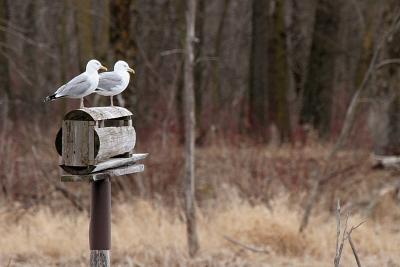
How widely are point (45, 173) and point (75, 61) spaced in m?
12.2

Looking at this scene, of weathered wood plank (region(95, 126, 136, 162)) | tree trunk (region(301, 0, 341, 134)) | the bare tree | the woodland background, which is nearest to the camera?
weathered wood plank (region(95, 126, 136, 162))

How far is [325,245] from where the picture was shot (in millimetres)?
9758

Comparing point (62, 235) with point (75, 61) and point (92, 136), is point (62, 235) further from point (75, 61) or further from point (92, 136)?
point (75, 61)

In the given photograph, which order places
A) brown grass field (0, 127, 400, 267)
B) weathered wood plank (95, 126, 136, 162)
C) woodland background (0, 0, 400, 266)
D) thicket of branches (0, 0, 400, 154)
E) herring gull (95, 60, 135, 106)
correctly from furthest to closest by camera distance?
thicket of branches (0, 0, 400, 154) → woodland background (0, 0, 400, 266) → brown grass field (0, 127, 400, 267) → herring gull (95, 60, 135, 106) → weathered wood plank (95, 126, 136, 162)

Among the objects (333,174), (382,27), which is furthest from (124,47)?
(333,174)

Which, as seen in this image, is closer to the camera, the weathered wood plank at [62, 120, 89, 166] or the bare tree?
the weathered wood plank at [62, 120, 89, 166]

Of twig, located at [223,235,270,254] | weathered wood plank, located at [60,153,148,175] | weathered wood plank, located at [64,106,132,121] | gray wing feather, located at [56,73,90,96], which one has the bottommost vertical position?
twig, located at [223,235,270,254]

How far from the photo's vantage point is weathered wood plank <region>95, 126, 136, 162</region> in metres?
5.57

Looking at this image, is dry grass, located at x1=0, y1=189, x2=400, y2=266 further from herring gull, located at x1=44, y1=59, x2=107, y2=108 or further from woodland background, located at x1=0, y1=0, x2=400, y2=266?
herring gull, located at x1=44, y1=59, x2=107, y2=108

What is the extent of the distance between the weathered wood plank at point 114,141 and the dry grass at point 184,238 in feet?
10.7

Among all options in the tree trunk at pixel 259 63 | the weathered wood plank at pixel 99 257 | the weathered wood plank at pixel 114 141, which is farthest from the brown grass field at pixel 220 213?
the tree trunk at pixel 259 63

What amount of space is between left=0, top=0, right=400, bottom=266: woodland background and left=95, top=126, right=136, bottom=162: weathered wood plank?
2.88m

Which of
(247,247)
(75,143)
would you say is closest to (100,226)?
(75,143)

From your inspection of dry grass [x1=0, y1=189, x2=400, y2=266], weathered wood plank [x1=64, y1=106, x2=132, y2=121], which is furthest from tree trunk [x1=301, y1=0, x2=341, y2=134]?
weathered wood plank [x1=64, y1=106, x2=132, y2=121]
